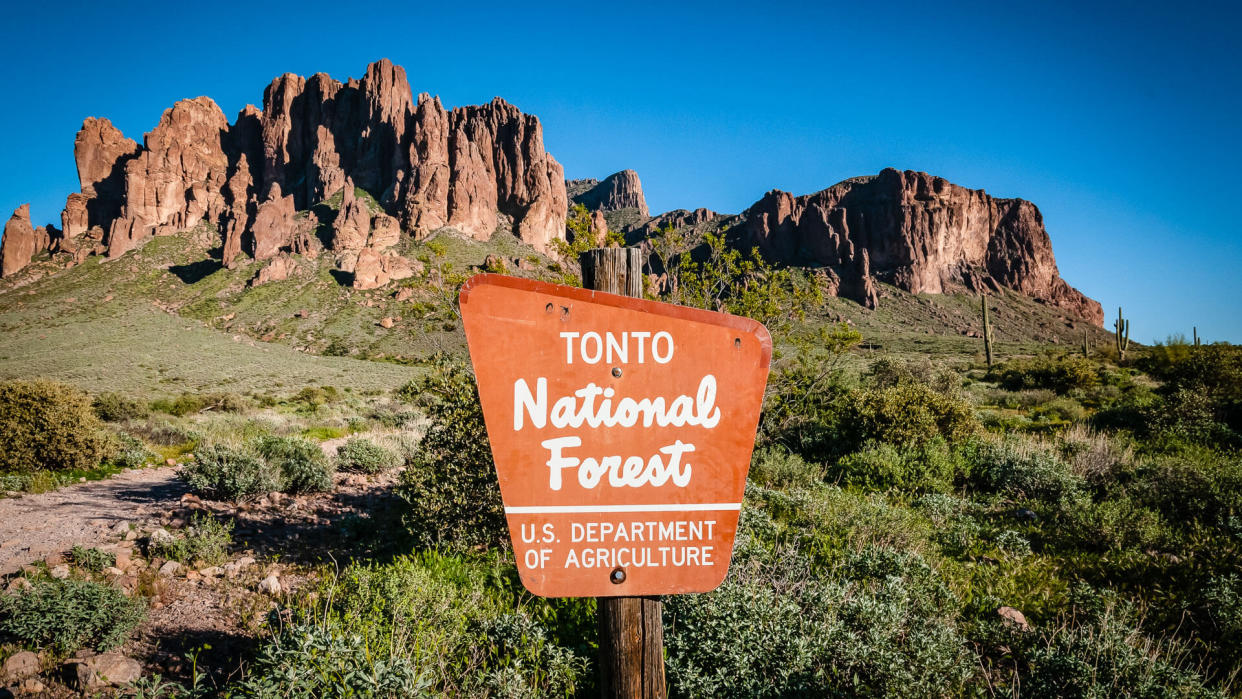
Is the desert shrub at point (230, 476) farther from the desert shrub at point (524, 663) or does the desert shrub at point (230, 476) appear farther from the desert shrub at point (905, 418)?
the desert shrub at point (905, 418)

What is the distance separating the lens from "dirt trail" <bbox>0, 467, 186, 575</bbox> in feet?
17.0

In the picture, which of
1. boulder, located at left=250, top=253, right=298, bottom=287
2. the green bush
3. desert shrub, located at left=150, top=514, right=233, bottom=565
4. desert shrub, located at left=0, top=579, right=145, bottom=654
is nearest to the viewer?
desert shrub, located at left=0, top=579, right=145, bottom=654

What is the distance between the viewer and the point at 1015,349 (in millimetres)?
51781

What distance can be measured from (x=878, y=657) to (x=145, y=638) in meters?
5.03

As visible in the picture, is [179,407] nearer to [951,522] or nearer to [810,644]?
[810,644]

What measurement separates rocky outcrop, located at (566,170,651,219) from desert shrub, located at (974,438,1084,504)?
483ft

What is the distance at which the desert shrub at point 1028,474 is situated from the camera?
666 centimetres

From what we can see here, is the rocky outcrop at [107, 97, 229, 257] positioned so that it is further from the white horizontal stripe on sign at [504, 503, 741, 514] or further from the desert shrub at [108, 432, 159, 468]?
the white horizontal stripe on sign at [504, 503, 741, 514]

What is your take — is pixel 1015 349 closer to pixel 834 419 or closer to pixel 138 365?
pixel 834 419

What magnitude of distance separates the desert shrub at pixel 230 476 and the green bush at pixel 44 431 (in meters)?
3.00

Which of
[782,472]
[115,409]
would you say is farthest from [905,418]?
[115,409]

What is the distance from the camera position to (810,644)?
2916 millimetres

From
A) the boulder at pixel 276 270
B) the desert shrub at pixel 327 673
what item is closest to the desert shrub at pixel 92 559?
the desert shrub at pixel 327 673

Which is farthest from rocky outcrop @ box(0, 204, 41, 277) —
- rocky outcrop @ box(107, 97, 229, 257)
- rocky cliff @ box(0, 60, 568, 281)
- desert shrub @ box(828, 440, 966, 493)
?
desert shrub @ box(828, 440, 966, 493)
